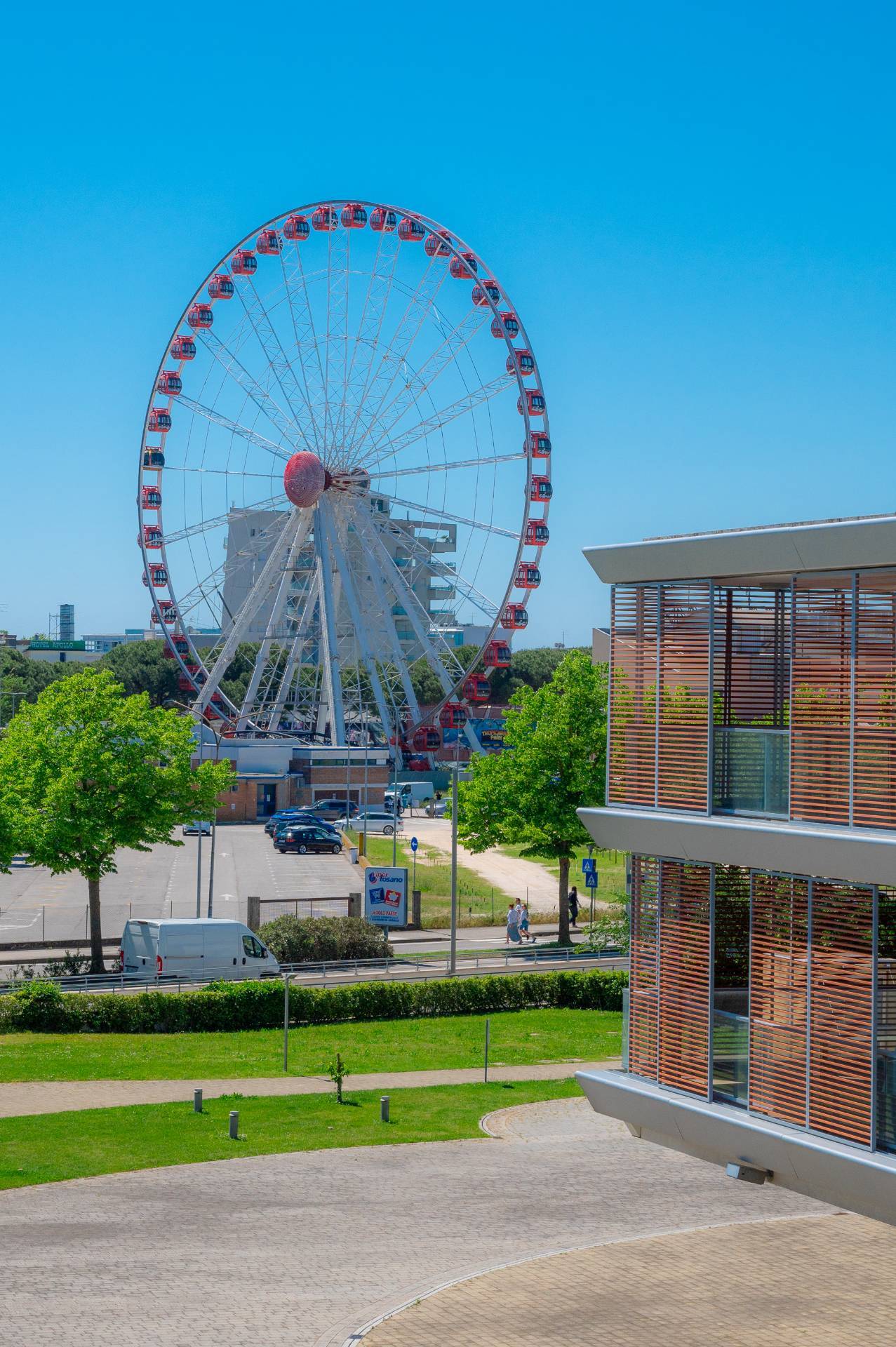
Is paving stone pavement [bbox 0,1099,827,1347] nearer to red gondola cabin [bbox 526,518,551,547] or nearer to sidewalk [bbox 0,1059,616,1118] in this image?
sidewalk [bbox 0,1059,616,1118]

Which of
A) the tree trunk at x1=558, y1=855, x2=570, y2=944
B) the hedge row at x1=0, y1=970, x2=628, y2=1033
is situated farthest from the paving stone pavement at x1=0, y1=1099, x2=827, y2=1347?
the tree trunk at x1=558, y1=855, x2=570, y2=944

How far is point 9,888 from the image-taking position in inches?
2137

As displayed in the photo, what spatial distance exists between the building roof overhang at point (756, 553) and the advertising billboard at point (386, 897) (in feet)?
88.2

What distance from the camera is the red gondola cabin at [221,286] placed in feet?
219

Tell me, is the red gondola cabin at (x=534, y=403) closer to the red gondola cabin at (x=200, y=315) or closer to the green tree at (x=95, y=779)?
the red gondola cabin at (x=200, y=315)

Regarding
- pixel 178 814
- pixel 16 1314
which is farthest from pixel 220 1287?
pixel 178 814

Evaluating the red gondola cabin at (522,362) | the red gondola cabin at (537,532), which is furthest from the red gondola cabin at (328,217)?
the red gondola cabin at (537,532)

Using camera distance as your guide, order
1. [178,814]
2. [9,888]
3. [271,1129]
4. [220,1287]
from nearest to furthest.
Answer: [220,1287] < [271,1129] < [178,814] < [9,888]

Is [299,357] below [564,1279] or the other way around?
the other way around

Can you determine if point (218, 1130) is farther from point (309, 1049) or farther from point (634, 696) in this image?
point (634, 696)

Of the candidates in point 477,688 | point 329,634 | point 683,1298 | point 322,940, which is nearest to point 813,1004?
point 683,1298

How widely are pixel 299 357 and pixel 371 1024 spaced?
3902 centimetres

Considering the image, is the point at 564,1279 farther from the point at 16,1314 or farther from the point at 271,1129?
the point at 271,1129

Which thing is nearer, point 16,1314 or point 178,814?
point 16,1314
